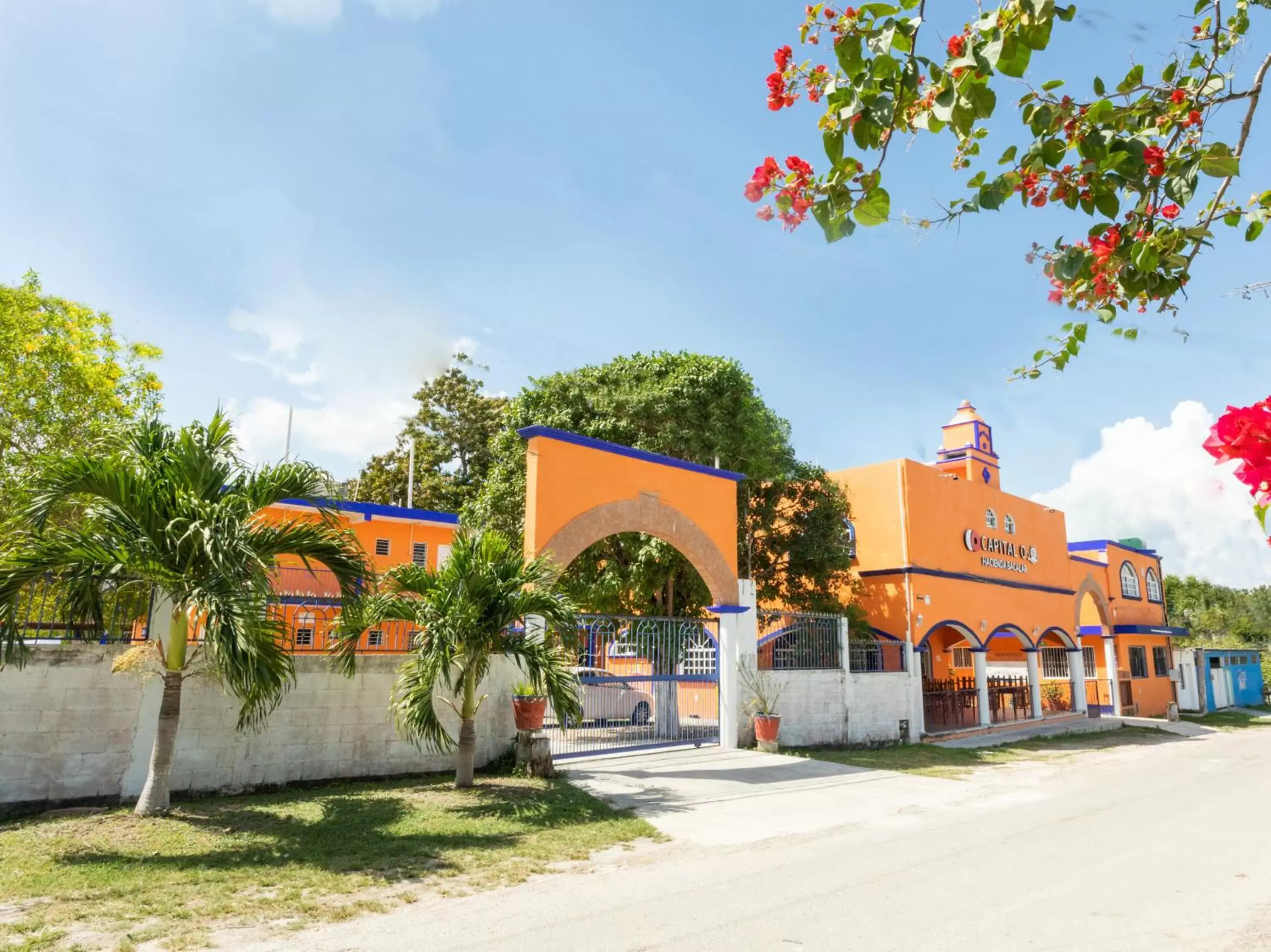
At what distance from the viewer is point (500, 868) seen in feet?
21.2

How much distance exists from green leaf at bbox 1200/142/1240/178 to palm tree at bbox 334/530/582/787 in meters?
7.51

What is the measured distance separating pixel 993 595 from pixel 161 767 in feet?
67.8

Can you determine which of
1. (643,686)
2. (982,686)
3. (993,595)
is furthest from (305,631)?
(993,595)

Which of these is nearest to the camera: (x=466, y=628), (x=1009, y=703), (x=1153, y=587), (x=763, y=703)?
(x=466, y=628)

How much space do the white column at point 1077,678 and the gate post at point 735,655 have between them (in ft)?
51.9

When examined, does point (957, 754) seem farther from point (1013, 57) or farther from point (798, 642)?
point (1013, 57)

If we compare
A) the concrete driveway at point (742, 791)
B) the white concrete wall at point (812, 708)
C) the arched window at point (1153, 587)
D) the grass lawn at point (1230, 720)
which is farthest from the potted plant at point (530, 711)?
the arched window at point (1153, 587)

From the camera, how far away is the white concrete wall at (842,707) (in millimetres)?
15016

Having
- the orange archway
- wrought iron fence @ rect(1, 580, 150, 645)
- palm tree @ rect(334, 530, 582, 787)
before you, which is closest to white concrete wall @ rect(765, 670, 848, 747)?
the orange archway

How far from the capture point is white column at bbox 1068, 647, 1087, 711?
25172 millimetres

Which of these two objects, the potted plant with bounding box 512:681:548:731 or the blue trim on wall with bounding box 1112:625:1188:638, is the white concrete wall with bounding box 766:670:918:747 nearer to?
the potted plant with bounding box 512:681:548:731

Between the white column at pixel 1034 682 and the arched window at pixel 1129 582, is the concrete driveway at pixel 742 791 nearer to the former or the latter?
the white column at pixel 1034 682

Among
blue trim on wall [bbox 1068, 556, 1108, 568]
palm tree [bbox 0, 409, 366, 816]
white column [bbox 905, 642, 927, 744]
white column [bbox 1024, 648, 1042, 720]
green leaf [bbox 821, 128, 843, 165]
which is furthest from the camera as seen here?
blue trim on wall [bbox 1068, 556, 1108, 568]

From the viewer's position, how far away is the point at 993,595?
2242cm
